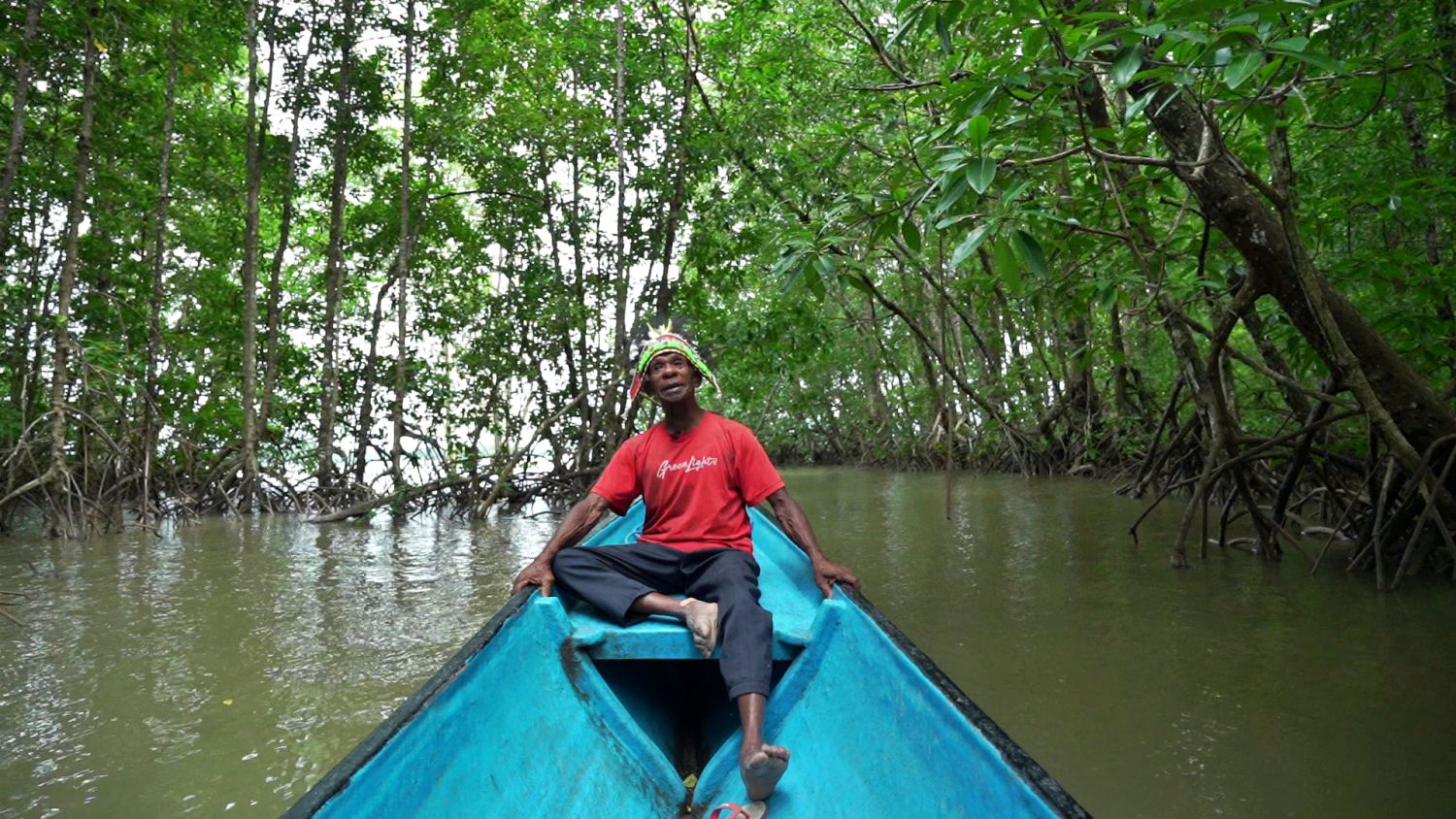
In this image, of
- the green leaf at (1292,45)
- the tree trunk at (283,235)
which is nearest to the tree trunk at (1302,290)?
the green leaf at (1292,45)

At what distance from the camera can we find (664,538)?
2975 millimetres

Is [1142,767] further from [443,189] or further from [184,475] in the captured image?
[443,189]

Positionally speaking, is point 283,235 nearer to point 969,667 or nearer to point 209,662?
point 209,662

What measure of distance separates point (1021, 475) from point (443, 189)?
9.61 meters

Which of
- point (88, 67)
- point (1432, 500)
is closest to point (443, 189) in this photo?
point (88, 67)

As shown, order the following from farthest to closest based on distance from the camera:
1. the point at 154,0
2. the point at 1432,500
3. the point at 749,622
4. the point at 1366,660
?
the point at 154,0 < the point at 1432,500 < the point at 1366,660 < the point at 749,622

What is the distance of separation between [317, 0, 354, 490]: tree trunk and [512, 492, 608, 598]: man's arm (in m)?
8.62

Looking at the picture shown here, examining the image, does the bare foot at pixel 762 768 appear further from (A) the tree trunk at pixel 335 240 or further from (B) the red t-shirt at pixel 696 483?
(A) the tree trunk at pixel 335 240

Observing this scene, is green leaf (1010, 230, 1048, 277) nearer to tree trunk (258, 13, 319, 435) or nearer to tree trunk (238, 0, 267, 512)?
tree trunk (238, 0, 267, 512)

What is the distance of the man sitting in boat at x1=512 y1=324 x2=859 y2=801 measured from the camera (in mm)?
2445

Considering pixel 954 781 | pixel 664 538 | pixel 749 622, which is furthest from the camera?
pixel 664 538

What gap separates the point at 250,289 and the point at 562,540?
328 inches

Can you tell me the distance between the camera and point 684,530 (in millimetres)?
2963

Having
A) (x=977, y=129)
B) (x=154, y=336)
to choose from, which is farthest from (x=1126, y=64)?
(x=154, y=336)
